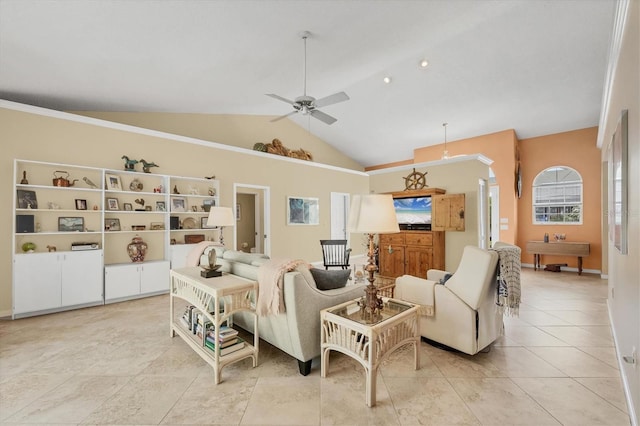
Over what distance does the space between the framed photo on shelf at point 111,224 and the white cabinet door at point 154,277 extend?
2.35 feet

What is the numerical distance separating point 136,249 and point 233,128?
3361 millimetres

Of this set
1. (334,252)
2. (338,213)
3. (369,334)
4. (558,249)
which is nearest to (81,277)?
(334,252)

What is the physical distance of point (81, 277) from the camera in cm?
399

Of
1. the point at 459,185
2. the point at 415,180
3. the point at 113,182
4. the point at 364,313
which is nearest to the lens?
the point at 364,313

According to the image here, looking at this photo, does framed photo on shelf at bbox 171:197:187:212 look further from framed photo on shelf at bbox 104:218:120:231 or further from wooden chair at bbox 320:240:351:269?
wooden chair at bbox 320:240:351:269

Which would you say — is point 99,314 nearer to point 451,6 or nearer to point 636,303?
→ point 636,303

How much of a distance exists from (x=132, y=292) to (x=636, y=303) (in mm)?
5586

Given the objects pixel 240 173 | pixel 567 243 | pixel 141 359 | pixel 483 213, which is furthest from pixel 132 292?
pixel 567 243

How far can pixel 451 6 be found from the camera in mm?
3266

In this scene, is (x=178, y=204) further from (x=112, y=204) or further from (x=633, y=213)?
(x=633, y=213)

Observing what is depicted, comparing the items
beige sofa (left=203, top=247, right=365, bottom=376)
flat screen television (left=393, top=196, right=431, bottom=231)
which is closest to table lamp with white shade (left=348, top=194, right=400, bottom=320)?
beige sofa (left=203, top=247, right=365, bottom=376)

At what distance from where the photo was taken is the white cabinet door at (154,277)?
14.8ft

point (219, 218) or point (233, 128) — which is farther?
point (233, 128)

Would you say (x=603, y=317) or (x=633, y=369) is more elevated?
(x=633, y=369)
